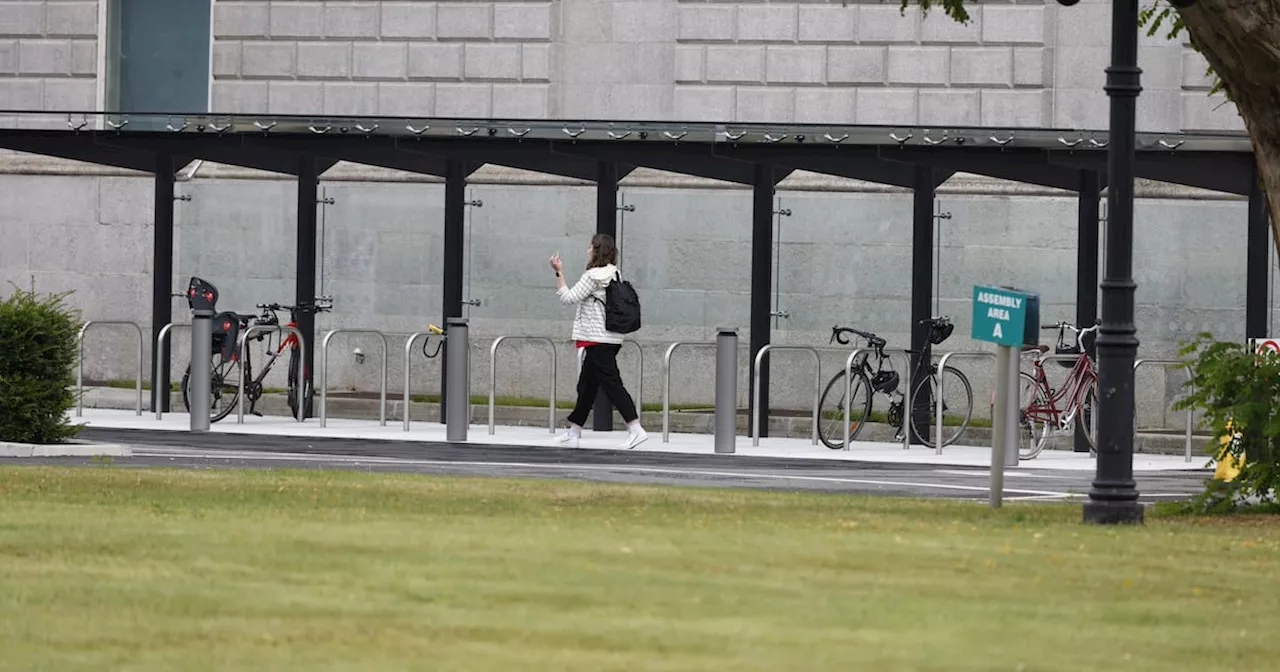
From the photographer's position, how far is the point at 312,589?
832 cm

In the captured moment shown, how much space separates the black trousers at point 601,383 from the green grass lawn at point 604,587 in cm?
676

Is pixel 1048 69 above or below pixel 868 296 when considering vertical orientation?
above

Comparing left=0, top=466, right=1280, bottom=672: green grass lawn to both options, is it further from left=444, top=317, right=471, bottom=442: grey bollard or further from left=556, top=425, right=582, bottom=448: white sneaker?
left=444, top=317, right=471, bottom=442: grey bollard

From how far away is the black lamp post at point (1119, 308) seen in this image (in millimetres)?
12188

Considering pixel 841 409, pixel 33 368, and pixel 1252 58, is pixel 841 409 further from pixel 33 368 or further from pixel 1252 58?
pixel 1252 58

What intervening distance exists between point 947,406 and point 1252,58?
27.6ft

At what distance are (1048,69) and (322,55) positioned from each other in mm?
7850

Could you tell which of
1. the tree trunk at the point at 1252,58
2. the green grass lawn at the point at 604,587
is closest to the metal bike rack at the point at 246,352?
the green grass lawn at the point at 604,587

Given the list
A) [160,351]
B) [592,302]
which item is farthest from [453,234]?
[592,302]

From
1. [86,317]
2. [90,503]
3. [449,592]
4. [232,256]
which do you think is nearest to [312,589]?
[449,592]

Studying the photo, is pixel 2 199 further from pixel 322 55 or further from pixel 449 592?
pixel 449 592

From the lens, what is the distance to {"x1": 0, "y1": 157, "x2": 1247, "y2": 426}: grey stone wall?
22594 mm

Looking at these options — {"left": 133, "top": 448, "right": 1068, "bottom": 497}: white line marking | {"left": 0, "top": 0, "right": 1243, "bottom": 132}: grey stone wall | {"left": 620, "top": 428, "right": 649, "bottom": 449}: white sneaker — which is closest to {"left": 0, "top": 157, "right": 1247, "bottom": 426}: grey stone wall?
{"left": 0, "top": 0, "right": 1243, "bottom": 132}: grey stone wall

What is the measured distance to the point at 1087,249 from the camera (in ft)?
67.9
